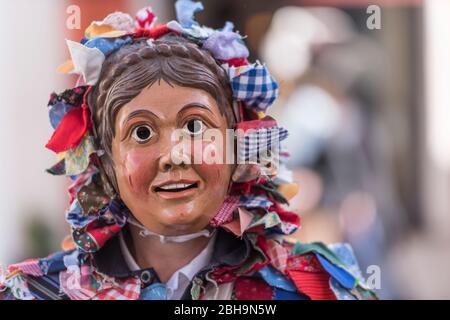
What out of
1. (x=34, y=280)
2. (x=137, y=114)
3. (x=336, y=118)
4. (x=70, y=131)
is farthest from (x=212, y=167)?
(x=336, y=118)

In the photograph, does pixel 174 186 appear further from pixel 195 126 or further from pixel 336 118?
pixel 336 118

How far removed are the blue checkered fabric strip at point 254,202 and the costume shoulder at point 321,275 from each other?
0.50 feet

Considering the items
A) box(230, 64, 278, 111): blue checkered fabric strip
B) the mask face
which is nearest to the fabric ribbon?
the mask face

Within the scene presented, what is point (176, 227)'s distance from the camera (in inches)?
71.2

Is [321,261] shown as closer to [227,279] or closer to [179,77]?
[227,279]

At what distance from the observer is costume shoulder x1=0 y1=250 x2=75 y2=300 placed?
1.91 m

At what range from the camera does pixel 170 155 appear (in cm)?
175

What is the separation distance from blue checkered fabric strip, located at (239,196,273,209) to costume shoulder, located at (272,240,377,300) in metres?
0.15

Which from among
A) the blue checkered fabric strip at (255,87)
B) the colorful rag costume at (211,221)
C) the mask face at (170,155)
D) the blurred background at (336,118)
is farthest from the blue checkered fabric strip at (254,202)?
the blurred background at (336,118)

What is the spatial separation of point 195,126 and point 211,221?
0.22 metres

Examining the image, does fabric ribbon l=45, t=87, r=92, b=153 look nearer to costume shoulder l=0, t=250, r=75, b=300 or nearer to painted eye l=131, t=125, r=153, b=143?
painted eye l=131, t=125, r=153, b=143

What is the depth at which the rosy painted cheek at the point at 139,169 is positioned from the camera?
1765mm
